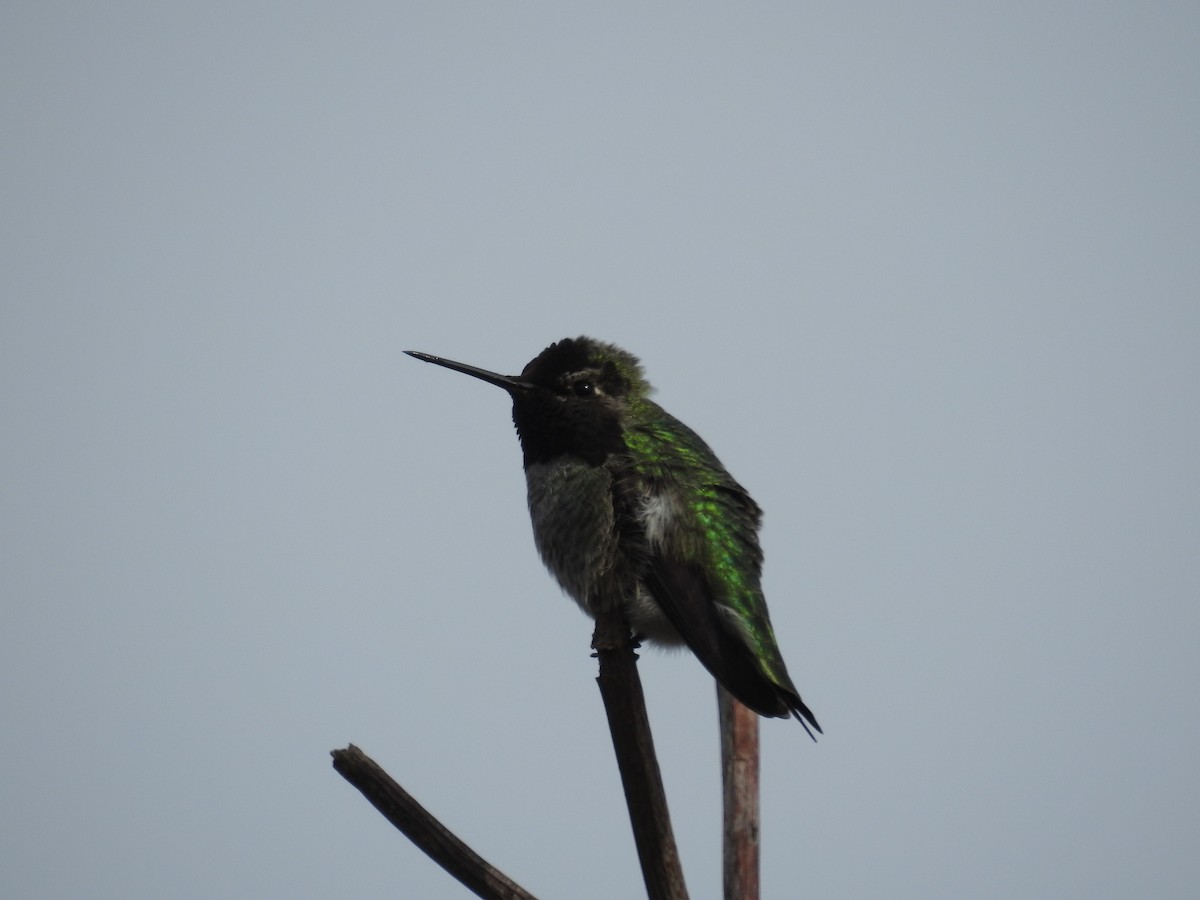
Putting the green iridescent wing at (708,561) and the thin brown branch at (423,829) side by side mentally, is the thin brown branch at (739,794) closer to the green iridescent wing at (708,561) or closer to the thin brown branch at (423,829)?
the green iridescent wing at (708,561)

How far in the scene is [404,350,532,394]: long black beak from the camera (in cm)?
674

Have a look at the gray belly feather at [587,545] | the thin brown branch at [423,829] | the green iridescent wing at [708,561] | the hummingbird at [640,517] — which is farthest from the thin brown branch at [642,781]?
the gray belly feather at [587,545]

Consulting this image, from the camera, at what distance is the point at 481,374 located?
6789 millimetres

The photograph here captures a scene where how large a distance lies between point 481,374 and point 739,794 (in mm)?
3089

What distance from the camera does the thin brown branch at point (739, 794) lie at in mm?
4320

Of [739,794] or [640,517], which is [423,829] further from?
[640,517]

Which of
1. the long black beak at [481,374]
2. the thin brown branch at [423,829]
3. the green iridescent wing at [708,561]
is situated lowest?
the thin brown branch at [423,829]

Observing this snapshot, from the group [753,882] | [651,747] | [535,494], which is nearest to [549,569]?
[535,494]

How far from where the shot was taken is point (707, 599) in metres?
5.55

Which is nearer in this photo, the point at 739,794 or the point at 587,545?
the point at 739,794

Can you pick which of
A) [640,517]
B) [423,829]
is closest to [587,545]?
[640,517]

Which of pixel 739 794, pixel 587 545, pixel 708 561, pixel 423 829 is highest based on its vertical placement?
pixel 587 545

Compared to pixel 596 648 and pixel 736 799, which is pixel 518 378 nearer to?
pixel 596 648

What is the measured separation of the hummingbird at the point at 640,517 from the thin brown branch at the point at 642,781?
4.34 ft
